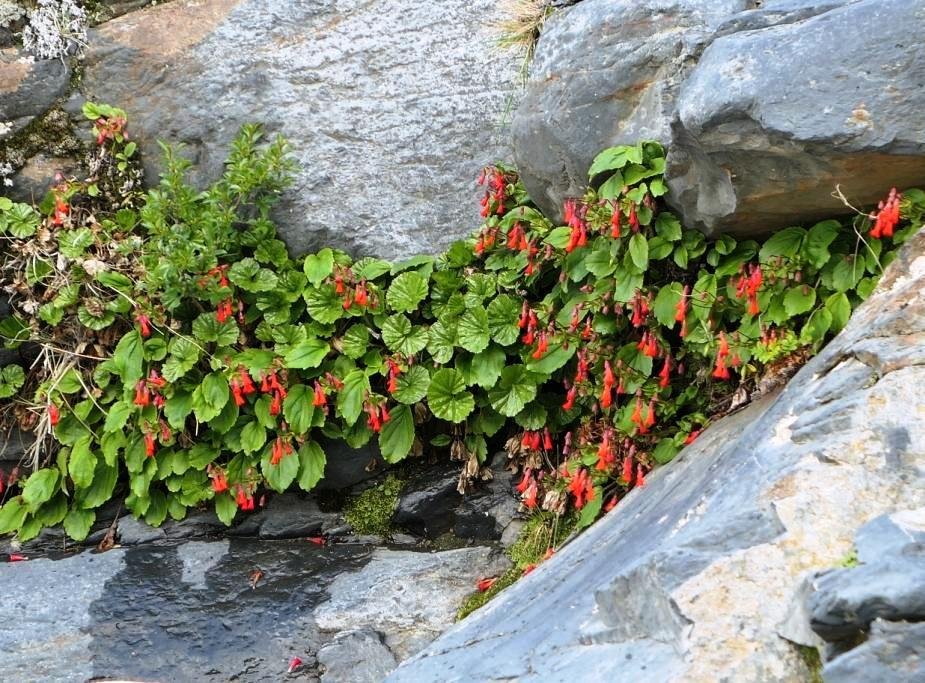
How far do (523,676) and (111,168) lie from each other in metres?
4.59

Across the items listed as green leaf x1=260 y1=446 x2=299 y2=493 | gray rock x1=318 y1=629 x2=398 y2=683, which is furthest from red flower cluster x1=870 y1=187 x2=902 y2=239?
green leaf x1=260 y1=446 x2=299 y2=493

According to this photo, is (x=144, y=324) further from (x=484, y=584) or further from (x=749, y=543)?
(x=749, y=543)

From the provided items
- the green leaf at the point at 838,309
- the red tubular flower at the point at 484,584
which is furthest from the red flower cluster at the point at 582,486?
the green leaf at the point at 838,309

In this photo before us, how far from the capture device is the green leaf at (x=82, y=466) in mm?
5355

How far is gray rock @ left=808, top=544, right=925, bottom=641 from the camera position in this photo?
1.89m

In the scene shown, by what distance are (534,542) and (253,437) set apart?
1.71 meters

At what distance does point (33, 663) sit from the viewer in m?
4.37

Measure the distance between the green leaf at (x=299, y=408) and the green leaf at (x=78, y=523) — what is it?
1371 mm

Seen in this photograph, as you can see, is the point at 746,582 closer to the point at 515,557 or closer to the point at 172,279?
the point at 515,557

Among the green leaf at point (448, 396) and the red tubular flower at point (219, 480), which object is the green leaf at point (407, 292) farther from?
the red tubular flower at point (219, 480)

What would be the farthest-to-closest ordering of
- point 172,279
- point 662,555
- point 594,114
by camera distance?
1. point 172,279
2. point 594,114
3. point 662,555

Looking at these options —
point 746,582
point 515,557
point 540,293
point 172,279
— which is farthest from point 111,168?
point 746,582

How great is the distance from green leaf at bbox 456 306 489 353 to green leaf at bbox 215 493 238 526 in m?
1.65

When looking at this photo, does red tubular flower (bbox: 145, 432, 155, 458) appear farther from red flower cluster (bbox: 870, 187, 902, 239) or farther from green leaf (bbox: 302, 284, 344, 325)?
red flower cluster (bbox: 870, 187, 902, 239)
